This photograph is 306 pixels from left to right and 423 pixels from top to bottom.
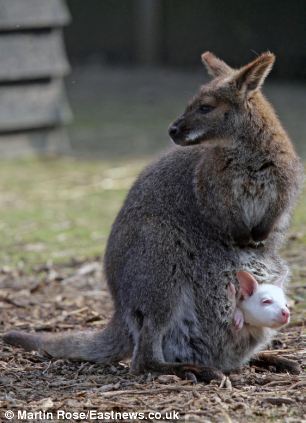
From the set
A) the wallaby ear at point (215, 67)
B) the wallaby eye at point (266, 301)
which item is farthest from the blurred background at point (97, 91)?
the wallaby eye at point (266, 301)

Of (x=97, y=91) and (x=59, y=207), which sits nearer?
(x=59, y=207)

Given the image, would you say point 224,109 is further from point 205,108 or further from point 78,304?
point 78,304

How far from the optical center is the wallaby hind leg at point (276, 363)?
4.42 m

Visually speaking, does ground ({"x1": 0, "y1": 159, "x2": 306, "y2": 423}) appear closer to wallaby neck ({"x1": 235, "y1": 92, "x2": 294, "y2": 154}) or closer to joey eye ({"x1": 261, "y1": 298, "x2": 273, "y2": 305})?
joey eye ({"x1": 261, "y1": 298, "x2": 273, "y2": 305})

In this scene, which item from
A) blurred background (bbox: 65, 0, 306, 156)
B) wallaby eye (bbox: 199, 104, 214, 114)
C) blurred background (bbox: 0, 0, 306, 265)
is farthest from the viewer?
blurred background (bbox: 65, 0, 306, 156)

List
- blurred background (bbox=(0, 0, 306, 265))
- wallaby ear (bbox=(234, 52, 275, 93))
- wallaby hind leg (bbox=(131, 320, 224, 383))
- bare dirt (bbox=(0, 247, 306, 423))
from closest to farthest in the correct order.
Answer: bare dirt (bbox=(0, 247, 306, 423))
wallaby hind leg (bbox=(131, 320, 224, 383))
wallaby ear (bbox=(234, 52, 275, 93))
blurred background (bbox=(0, 0, 306, 265))

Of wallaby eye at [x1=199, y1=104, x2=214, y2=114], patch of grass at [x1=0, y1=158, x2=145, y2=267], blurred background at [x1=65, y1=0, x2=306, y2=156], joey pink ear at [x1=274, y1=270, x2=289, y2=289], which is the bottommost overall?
blurred background at [x1=65, y1=0, x2=306, y2=156]

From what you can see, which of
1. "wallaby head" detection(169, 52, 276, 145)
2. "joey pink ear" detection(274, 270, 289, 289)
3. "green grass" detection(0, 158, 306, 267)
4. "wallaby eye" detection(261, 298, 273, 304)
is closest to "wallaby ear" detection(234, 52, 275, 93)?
"wallaby head" detection(169, 52, 276, 145)

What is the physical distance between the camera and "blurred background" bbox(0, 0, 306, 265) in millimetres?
8203

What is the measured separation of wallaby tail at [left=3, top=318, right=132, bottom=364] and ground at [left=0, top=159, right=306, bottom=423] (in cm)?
5

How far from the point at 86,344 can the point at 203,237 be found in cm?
77

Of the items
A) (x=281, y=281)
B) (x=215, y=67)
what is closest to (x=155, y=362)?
(x=281, y=281)

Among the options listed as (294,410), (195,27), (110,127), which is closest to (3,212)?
(110,127)

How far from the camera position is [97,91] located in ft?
44.6
